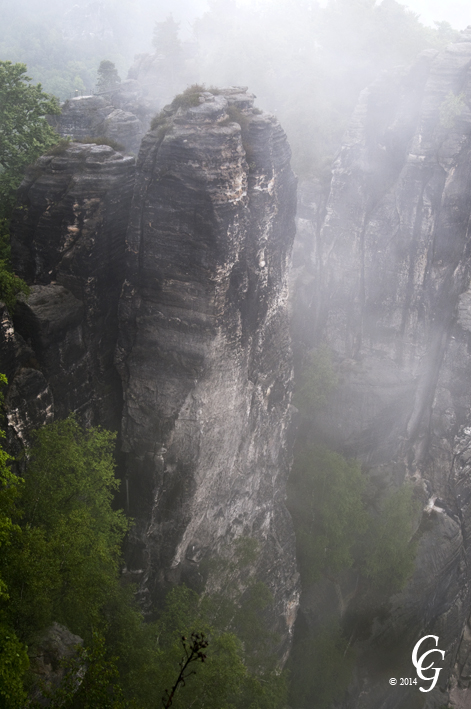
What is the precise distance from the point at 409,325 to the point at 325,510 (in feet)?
52.2

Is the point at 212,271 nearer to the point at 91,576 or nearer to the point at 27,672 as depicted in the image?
the point at 91,576

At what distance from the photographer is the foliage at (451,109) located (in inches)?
1516

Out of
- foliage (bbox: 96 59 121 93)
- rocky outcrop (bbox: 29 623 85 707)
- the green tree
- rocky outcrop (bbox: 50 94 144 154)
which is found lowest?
rocky outcrop (bbox: 29 623 85 707)

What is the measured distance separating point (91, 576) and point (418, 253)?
32279 millimetres

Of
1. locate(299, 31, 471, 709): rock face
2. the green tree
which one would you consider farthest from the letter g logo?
the green tree

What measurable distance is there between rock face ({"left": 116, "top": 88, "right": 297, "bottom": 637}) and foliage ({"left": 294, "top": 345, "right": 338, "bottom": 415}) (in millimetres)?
10134

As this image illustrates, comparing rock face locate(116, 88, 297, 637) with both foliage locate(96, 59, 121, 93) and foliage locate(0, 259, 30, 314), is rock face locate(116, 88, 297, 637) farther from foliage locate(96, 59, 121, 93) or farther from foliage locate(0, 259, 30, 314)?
foliage locate(96, 59, 121, 93)

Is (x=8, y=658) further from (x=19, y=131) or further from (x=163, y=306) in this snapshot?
(x=19, y=131)

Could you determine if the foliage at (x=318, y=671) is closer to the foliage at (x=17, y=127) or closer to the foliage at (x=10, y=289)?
the foliage at (x=10, y=289)

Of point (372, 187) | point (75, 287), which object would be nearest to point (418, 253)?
point (372, 187)

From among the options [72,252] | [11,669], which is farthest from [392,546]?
[11,669]

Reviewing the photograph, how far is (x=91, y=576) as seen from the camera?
64.4ft

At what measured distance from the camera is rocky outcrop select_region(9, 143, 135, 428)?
25359 mm

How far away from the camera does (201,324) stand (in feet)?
84.3
